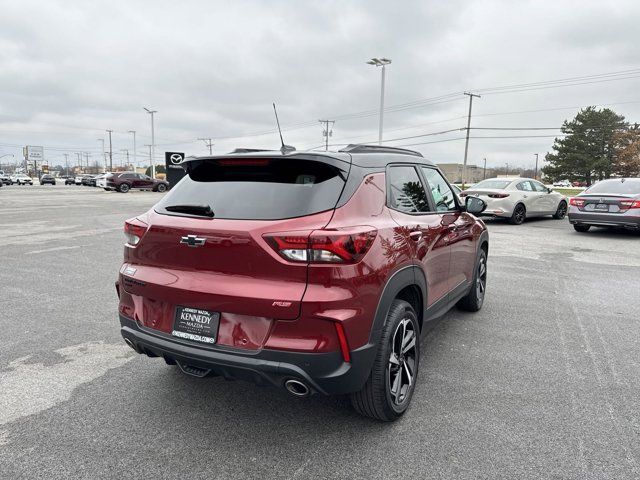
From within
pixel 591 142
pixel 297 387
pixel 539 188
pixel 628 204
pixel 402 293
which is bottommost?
pixel 297 387

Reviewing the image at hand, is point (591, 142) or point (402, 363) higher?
point (591, 142)

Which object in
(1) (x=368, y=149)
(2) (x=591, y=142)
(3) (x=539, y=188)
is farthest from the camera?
(2) (x=591, y=142)

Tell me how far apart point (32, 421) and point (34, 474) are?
0.60 meters

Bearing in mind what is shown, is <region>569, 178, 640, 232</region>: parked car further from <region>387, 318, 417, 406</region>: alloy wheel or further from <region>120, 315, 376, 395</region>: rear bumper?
<region>120, 315, 376, 395</region>: rear bumper

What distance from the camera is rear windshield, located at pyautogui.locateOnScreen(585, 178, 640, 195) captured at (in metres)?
11.5

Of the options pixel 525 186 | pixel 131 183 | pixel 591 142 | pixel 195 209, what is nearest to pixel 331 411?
pixel 195 209

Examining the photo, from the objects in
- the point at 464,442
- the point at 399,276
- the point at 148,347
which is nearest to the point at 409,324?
the point at 399,276

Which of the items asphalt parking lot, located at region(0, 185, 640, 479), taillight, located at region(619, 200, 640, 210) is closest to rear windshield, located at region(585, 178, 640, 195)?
taillight, located at region(619, 200, 640, 210)

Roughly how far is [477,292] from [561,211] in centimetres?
1358

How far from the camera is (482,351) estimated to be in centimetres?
412

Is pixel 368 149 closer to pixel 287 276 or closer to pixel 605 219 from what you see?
pixel 287 276

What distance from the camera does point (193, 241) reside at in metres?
2.66

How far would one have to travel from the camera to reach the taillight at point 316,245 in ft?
7.92

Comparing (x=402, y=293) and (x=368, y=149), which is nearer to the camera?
(x=402, y=293)
